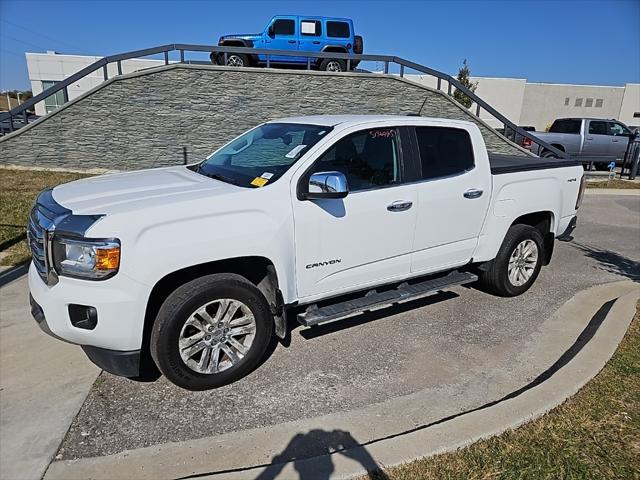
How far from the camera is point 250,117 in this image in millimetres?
14203

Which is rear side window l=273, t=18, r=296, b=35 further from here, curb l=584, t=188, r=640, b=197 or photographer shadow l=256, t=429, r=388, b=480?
photographer shadow l=256, t=429, r=388, b=480

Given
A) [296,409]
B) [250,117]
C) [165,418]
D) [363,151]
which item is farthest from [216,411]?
[250,117]

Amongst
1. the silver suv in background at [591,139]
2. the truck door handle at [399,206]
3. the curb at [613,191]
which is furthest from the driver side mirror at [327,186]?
the silver suv in background at [591,139]

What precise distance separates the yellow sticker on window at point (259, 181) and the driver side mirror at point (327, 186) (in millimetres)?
314

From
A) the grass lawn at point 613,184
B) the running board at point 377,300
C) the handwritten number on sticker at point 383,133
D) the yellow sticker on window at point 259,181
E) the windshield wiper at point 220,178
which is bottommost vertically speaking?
the grass lawn at point 613,184

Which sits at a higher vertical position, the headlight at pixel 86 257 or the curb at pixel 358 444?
the headlight at pixel 86 257

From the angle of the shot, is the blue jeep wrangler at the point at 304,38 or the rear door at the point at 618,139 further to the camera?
the rear door at the point at 618,139

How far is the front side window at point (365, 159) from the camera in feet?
11.8

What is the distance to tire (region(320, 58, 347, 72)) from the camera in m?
15.5

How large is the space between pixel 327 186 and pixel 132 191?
141 cm

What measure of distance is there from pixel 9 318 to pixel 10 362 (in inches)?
33.9

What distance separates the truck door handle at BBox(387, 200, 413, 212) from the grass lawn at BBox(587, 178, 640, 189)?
1217 cm

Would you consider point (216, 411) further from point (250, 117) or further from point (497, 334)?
point (250, 117)

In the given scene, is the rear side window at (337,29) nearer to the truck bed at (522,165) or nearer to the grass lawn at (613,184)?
the grass lawn at (613,184)
